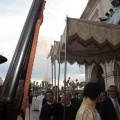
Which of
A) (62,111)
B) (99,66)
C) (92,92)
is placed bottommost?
(62,111)

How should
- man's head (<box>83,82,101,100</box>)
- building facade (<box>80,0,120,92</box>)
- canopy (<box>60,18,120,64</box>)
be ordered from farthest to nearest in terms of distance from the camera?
1. building facade (<box>80,0,120,92</box>)
2. canopy (<box>60,18,120,64</box>)
3. man's head (<box>83,82,101,100</box>)

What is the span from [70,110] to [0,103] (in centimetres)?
380

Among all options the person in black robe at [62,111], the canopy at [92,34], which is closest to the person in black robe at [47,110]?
the person in black robe at [62,111]

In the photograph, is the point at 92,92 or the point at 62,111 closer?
the point at 92,92

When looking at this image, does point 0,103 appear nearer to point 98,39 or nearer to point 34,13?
point 34,13

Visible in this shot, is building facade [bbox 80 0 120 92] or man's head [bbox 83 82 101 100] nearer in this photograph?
man's head [bbox 83 82 101 100]

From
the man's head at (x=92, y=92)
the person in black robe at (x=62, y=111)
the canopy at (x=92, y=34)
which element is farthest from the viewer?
the canopy at (x=92, y=34)

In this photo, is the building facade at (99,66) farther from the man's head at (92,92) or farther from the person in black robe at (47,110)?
the man's head at (92,92)

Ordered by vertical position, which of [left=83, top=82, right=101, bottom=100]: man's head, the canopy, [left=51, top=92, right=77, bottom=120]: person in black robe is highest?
the canopy

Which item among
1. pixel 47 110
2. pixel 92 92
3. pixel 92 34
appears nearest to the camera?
pixel 92 92

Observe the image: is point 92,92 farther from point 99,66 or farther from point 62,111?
point 99,66

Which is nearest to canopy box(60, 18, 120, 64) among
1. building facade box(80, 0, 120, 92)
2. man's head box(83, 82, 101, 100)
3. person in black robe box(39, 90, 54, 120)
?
person in black robe box(39, 90, 54, 120)

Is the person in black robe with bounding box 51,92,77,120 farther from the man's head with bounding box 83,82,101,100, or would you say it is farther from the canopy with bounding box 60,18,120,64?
the man's head with bounding box 83,82,101,100

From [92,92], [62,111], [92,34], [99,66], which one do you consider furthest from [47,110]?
[99,66]
